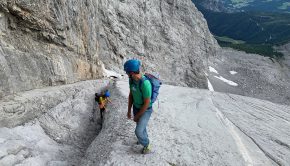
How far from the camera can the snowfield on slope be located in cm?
1124

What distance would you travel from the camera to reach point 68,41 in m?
25.3

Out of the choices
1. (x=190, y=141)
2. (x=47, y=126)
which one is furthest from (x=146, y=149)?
(x=47, y=126)

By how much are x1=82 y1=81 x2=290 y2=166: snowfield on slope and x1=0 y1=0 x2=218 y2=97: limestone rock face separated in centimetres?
528

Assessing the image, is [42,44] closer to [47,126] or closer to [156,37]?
[47,126]

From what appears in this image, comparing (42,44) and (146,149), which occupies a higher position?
(42,44)

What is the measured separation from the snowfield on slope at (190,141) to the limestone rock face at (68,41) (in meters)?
5.28

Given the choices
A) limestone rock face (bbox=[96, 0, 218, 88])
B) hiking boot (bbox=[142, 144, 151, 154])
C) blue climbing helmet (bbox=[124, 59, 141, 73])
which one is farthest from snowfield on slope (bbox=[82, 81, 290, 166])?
limestone rock face (bbox=[96, 0, 218, 88])

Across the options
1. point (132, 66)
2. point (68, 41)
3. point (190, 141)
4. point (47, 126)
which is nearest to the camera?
point (132, 66)

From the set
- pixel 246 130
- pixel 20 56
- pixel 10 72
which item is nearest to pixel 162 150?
pixel 246 130

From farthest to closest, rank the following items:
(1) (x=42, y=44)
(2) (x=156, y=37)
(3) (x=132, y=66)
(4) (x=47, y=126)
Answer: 1. (2) (x=156, y=37)
2. (1) (x=42, y=44)
3. (4) (x=47, y=126)
4. (3) (x=132, y=66)

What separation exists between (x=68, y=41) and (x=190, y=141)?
15.2m

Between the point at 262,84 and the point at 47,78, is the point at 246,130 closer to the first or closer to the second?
the point at 47,78

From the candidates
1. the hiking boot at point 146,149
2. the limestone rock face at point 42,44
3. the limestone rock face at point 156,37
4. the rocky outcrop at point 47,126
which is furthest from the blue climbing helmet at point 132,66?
the limestone rock face at point 156,37

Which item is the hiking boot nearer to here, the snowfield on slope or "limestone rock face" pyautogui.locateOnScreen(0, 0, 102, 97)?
the snowfield on slope
